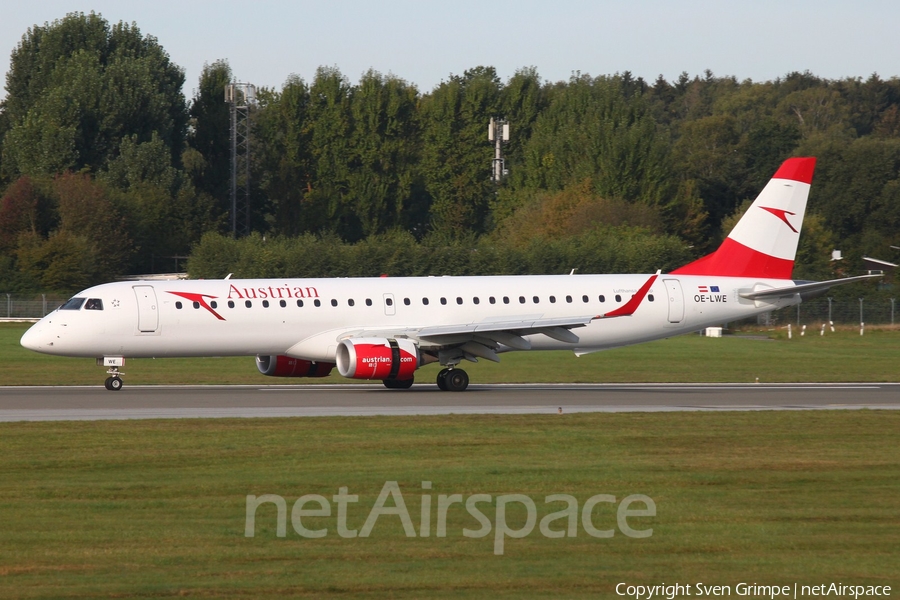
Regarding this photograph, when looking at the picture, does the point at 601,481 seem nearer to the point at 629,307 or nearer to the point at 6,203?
the point at 629,307

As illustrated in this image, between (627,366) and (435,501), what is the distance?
27903 mm

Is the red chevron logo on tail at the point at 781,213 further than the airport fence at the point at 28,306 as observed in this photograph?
No

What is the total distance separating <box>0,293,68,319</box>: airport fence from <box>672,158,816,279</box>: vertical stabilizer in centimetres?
4335

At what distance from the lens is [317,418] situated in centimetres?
2342

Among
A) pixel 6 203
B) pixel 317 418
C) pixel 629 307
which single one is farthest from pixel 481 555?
pixel 6 203

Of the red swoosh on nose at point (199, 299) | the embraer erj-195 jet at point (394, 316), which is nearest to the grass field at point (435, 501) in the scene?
the embraer erj-195 jet at point (394, 316)

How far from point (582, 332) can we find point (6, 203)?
181 ft

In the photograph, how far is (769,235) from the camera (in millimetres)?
35281

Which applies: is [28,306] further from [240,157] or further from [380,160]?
[380,160]

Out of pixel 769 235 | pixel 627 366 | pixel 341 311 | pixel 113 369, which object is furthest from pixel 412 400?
pixel 627 366

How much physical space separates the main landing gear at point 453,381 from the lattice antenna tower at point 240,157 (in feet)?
188

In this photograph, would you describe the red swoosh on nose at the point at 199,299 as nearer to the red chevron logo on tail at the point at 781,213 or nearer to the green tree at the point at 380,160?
the red chevron logo on tail at the point at 781,213

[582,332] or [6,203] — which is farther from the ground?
[6,203]

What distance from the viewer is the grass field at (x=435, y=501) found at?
10781 mm
